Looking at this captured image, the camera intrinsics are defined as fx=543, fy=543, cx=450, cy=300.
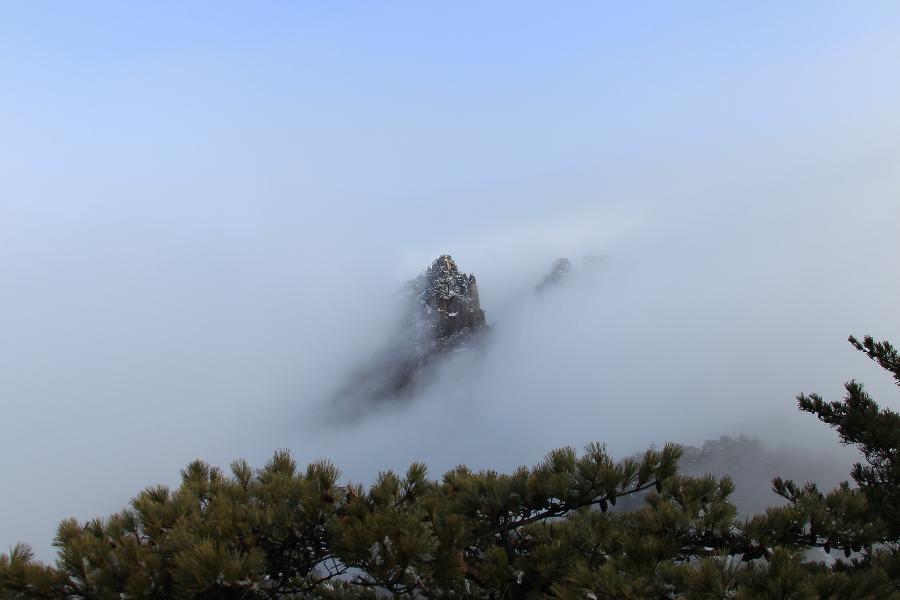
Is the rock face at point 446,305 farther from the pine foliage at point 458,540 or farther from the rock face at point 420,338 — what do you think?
the pine foliage at point 458,540

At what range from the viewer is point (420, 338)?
526 ft

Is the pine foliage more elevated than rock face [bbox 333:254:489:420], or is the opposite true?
rock face [bbox 333:254:489:420]

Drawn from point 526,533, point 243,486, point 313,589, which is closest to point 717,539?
point 526,533

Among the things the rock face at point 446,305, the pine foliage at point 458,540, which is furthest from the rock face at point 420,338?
the pine foliage at point 458,540

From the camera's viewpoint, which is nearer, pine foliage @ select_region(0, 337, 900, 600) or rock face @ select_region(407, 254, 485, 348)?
pine foliage @ select_region(0, 337, 900, 600)

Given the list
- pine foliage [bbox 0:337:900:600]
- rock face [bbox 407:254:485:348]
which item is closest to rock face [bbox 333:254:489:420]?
rock face [bbox 407:254:485:348]

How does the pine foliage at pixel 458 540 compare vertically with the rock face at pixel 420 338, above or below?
below

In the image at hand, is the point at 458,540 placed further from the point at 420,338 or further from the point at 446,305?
the point at 420,338

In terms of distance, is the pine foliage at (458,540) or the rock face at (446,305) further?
the rock face at (446,305)

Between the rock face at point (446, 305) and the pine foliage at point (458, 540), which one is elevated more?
the rock face at point (446, 305)

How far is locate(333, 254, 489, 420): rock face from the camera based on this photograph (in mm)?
145250

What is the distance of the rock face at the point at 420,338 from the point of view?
5719 inches

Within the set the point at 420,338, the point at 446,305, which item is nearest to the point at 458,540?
the point at 446,305

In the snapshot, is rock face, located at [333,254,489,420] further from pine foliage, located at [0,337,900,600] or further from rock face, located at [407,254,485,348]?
pine foliage, located at [0,337,900,600]
